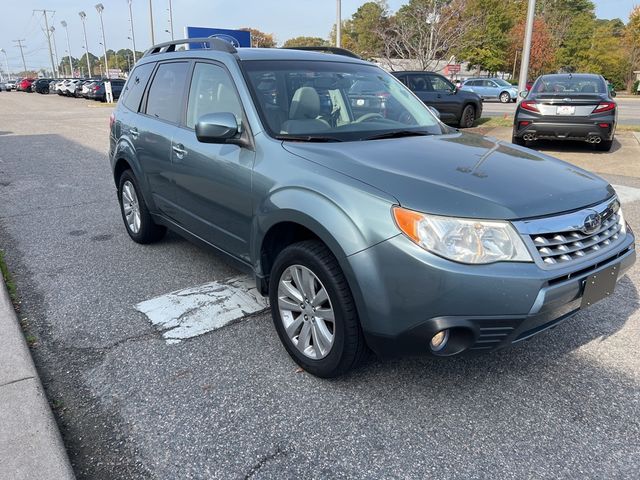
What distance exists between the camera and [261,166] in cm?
296

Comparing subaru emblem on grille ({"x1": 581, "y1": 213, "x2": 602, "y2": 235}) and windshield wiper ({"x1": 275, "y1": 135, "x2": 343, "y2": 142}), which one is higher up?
windshield wiper ({"x1": 275, "y1": 135, "x2": 343, "y2": 142})

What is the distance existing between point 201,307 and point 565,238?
2476 millimetres

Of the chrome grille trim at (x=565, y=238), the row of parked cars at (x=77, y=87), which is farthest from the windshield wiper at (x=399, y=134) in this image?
the row of parked cars at (x=77, y=87)

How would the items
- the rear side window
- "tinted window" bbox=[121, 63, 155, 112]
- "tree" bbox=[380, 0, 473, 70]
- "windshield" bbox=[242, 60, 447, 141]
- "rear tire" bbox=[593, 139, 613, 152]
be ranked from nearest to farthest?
"windshield" bbox=[242, 60, 447, 141], the rear side window, "tinted window" bbox=[121, 63, 155, 112], "rear tire" bbox=[593, 139, 613, 152], "tree" bbox=[380, 0, 473, 70]

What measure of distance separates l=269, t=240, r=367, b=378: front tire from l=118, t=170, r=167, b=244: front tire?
2.30 m

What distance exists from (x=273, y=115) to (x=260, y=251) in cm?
85

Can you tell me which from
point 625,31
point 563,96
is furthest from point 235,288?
point 625,31

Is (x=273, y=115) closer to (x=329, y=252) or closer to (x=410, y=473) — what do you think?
(x=329, y=252)

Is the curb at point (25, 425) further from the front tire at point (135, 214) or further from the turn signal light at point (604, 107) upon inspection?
the turn signal light at point (604, 107)

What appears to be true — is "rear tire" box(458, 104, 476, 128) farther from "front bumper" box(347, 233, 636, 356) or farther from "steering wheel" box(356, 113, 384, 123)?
"front bumper" box(347, 233, 636, 356)

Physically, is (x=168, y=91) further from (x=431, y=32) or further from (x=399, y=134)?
(x=431, y=32)

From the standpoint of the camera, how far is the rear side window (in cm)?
398

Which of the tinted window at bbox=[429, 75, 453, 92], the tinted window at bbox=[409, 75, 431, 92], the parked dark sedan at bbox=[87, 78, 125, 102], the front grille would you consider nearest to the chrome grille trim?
the front grille

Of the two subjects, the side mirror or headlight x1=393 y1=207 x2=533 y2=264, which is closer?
headlight x1=393 y1=207 x2=533 y2=264
